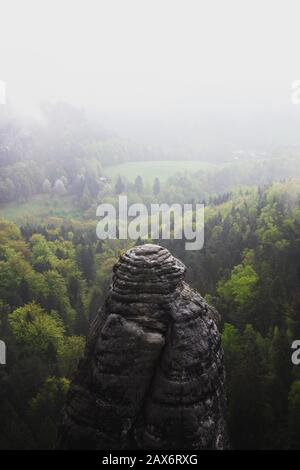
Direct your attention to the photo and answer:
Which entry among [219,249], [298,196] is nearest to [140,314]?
[219,249]

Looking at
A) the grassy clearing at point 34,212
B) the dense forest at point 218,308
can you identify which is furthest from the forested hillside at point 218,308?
the grassy clearing at point 34,212

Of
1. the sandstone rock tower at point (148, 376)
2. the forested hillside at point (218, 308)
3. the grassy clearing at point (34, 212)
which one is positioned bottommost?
the grassy clearing at point (34, 212)

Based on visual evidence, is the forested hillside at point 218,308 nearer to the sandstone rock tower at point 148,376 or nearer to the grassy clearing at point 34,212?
the sandstone rock tower at point 148,376


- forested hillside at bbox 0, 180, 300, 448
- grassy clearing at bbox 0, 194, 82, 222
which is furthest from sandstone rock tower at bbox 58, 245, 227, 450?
grassy clearing at bbox 0, 194, 82, 222

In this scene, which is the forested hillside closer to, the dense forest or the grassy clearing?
the dense forest
